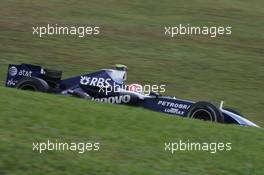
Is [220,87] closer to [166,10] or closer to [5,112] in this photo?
[5,112]

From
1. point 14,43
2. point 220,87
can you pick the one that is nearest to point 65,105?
point 220,87

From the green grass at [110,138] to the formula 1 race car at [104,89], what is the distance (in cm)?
226

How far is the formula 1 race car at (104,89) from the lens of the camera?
1166 cm

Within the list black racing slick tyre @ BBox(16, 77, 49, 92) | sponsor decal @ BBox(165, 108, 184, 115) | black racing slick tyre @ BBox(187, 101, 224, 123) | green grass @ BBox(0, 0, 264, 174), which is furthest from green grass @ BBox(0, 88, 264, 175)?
black racing slick tyre @ BBox(16, 77, 49, 92)

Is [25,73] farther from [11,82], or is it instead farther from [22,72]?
[11,82]

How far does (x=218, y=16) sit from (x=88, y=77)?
70.7ft

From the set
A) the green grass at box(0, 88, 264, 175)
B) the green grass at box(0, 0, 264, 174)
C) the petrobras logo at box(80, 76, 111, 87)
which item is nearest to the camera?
the green grass at box(0, 88, 264, 175)

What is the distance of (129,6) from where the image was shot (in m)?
33.5

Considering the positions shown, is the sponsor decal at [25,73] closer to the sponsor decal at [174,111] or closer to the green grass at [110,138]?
the sponsor decal at [174,111]

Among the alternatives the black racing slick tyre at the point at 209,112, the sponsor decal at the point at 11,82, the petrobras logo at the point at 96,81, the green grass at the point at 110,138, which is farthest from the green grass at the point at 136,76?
the sponsor decal at the point at 11,82

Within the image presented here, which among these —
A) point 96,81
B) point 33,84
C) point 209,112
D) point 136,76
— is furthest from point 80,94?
point 136,76

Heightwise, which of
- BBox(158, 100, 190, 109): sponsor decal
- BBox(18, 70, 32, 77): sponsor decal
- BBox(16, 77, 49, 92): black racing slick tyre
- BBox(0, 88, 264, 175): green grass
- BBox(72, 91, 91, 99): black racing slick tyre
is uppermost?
BBox(18, 70, 32, 77): sponsor decal

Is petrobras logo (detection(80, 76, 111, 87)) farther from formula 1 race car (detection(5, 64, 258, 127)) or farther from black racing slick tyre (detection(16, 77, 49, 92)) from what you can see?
black racing slick tyre (detection(16, 77, 49, 92))

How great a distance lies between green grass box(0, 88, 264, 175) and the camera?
21.7ft
